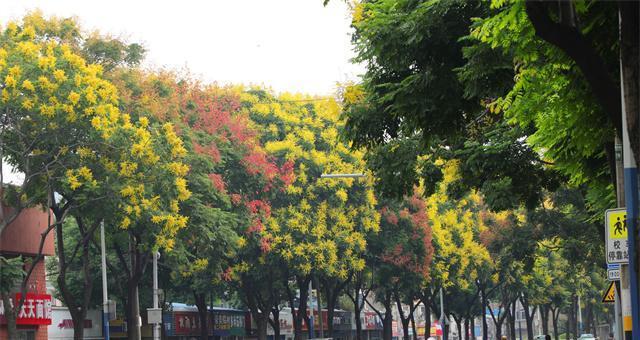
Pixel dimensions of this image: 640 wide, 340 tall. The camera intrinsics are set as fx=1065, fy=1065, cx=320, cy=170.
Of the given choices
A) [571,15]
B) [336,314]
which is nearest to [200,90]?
[571,15]

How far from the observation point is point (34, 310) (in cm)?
3173

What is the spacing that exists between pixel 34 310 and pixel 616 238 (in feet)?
80.0

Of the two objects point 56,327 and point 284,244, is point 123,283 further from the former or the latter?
point 284,244

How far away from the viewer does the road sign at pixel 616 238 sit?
10430 mm

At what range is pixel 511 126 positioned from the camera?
56.8 feet

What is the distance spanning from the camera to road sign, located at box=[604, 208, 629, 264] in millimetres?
10430

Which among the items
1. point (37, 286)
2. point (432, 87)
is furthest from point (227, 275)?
point (432, 87)

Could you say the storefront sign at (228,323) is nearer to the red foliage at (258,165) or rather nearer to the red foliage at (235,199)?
the red foliage at (258,165)

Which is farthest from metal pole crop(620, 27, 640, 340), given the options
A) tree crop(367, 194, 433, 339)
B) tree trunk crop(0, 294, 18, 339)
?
tree crop(367, 194, 433, 339)

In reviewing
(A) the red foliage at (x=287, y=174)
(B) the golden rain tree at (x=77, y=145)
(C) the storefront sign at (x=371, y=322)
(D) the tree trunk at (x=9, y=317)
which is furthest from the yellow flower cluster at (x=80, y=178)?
(C) the storefront sign at (x=371, y=322)

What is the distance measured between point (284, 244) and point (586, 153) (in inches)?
1228

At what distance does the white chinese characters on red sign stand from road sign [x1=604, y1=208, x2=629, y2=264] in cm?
2344

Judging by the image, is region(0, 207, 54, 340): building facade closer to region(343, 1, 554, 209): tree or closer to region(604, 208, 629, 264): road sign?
region(343, 1, 554, 209): tree

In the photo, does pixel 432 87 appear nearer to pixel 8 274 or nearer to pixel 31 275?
pixel 8 274
